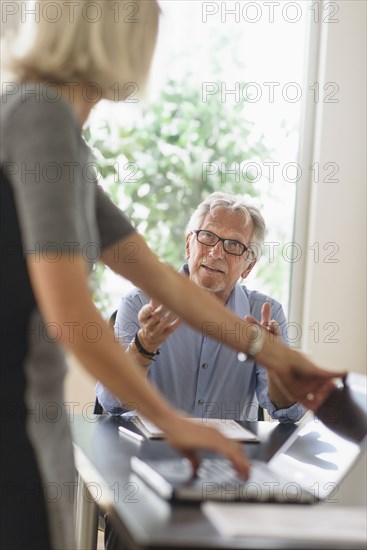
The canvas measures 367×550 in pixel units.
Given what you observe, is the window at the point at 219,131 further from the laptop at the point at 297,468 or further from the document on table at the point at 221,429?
the laptop at the point at 297,468

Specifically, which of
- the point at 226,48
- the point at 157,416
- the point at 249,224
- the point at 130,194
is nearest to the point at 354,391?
the point at 157,416

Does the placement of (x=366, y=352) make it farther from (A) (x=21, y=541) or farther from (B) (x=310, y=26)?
(A) (x=21, y=541)

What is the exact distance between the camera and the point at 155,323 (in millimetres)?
2012

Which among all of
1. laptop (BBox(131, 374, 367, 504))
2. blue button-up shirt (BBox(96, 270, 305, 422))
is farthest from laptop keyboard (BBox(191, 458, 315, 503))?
blue button-up shirt (BBox(96, 270, 305, 422))

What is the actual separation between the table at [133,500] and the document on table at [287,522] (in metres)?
0.01

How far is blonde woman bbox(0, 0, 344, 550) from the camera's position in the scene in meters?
1.03

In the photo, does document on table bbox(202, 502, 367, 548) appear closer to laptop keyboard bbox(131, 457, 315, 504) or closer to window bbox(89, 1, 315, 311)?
laptop keyboard bbox(131, 457, 315, 504)

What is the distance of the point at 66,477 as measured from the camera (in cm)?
115

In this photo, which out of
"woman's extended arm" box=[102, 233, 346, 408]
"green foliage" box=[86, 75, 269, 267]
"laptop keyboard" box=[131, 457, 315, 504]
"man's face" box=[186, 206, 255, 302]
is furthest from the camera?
"green foliage" box=[86, 75, 269, 267]

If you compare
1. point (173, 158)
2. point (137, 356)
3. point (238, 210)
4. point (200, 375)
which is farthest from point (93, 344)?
point (173, 158)

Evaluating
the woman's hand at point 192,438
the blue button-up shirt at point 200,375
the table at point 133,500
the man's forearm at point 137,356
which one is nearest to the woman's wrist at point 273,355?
the table at point 133,500

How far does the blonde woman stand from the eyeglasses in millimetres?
1369

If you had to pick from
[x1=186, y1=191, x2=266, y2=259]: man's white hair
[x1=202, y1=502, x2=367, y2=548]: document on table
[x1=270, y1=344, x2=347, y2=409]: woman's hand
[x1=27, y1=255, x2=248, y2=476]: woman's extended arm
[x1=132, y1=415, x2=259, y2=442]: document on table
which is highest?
[x1=186, y1=191, x2=266, y2=259]: man's white hair

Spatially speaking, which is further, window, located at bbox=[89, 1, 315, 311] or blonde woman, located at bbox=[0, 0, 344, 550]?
window, located at bbox=[89, 1, 315, 311]
